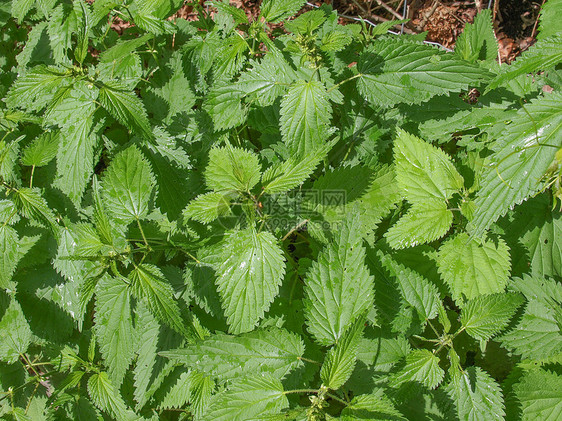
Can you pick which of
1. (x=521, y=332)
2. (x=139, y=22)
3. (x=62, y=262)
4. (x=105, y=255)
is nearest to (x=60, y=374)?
(x=62, y=262)

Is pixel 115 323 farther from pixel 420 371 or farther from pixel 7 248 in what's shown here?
pixel 420 371

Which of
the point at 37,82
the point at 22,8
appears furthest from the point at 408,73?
the point at 22,8

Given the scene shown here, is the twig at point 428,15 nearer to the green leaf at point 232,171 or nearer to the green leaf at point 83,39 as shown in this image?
the green leaf at point 232,171

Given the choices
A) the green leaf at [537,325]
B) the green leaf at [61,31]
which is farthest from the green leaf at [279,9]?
the green leaf at [537,325]

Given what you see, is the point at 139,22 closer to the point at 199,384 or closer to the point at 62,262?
the point at 62,262

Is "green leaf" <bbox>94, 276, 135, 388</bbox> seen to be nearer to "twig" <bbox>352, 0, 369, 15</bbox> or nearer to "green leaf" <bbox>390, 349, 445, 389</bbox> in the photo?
"green leaf" <bbox>390, 349, 445, 389</bbox>
